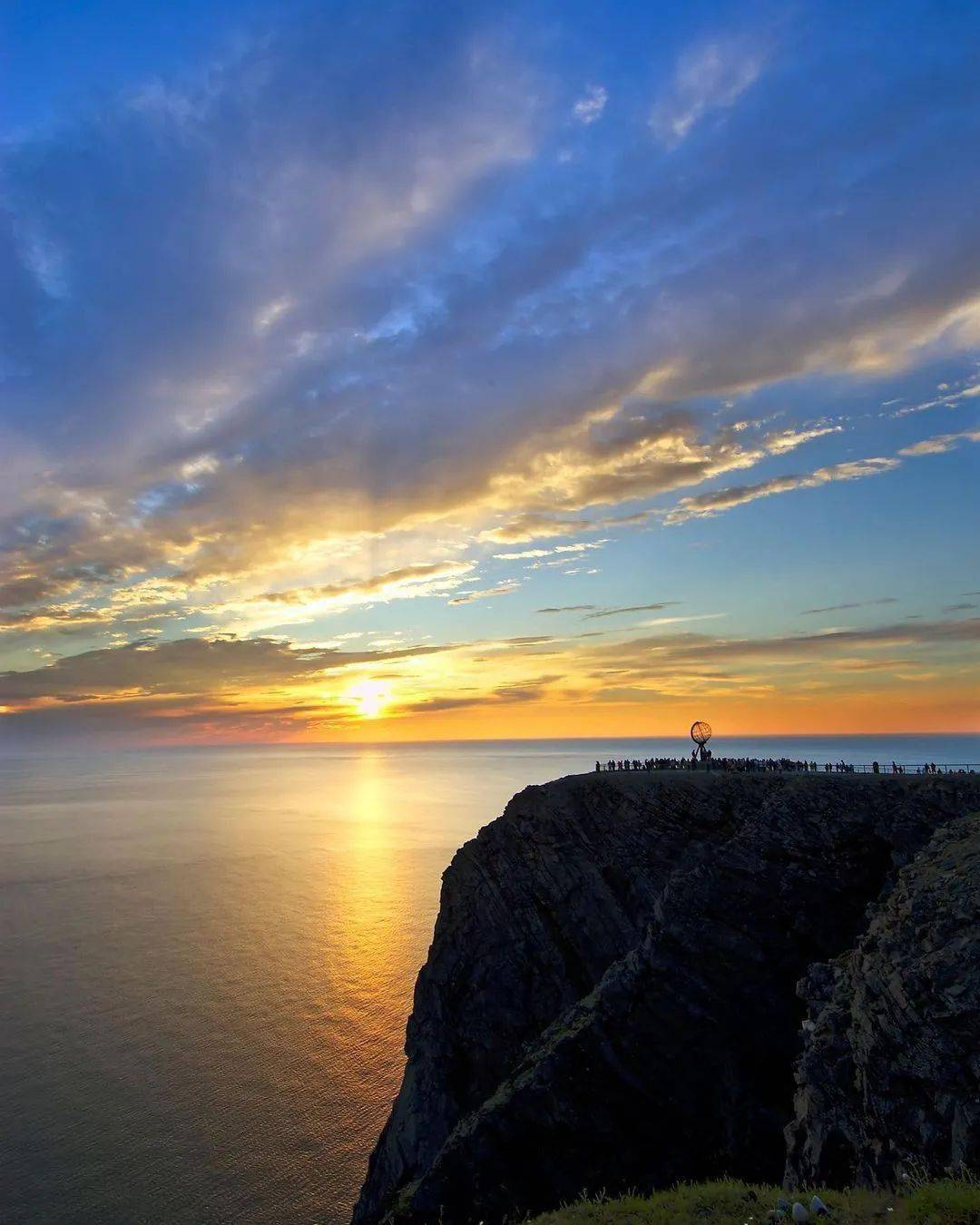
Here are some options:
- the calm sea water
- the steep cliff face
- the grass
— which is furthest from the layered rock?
the calm sea water

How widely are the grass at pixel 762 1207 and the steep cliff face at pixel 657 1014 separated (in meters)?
10.8

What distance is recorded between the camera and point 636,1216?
650 inches

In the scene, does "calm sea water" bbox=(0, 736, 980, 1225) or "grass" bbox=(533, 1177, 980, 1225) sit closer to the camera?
"grass" bbox=(533, 1177, 980, 1225)

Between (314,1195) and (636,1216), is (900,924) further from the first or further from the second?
(314,1195)

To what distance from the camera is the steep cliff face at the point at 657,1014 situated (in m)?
28.2

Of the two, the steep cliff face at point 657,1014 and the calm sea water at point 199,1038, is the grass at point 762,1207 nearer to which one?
the steep cliff face at point 657,1014

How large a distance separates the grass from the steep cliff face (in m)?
10.8

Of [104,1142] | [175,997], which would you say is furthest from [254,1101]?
[175,997]

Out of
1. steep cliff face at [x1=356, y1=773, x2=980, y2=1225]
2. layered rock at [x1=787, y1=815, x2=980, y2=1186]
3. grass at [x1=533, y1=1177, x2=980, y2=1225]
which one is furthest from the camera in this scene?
steep cliff face at [x1=356, y1=773, x2=980, y2=1225]

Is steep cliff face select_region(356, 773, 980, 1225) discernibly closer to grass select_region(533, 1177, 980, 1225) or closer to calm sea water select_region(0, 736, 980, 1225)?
grass select_region(533, 1177, 980, 1225)

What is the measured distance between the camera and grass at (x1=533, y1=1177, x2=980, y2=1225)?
1360 cm

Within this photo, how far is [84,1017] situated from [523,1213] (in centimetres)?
→ 5411

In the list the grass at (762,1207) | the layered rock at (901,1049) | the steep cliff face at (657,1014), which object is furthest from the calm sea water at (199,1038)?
the layered rock at (901,1049)

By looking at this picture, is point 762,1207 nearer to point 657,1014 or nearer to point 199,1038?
point 657,1014
